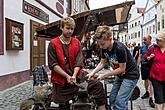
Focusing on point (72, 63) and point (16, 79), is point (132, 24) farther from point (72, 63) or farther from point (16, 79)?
point (72, 63)

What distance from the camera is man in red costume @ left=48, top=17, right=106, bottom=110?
4.30m

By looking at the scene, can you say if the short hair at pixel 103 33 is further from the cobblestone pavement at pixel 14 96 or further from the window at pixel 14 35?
the window at pixel 14 35

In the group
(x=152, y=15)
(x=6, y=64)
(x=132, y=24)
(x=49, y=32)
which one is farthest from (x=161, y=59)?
(x=132, y=24)

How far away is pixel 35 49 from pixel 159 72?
10.4 metres

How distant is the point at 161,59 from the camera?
6.02 m

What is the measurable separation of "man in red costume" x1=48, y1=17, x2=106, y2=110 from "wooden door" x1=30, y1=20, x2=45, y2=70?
10442 millimetres

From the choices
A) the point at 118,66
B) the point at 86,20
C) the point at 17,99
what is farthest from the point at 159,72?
the point at 17,99

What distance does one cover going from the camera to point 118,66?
441 centimetres

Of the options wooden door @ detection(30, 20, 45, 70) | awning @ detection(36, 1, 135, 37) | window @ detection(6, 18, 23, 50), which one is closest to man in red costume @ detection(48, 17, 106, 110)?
awning @ detection(36, 1, 135, 37)

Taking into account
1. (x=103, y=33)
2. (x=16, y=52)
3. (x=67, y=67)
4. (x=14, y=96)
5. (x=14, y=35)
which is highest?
(x=14, y=35)

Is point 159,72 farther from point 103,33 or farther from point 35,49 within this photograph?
point 35,49

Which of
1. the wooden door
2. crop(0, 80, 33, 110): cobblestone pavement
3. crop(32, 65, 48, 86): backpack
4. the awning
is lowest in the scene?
crop(0, 80, 33, 110): cobblestone pavement

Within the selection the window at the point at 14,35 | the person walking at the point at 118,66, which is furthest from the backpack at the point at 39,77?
the window at the point at 14,35

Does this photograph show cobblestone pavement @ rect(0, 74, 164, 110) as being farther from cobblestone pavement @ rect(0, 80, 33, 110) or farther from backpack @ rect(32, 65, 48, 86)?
backpack @ rect(32, 65, 48, 86)
